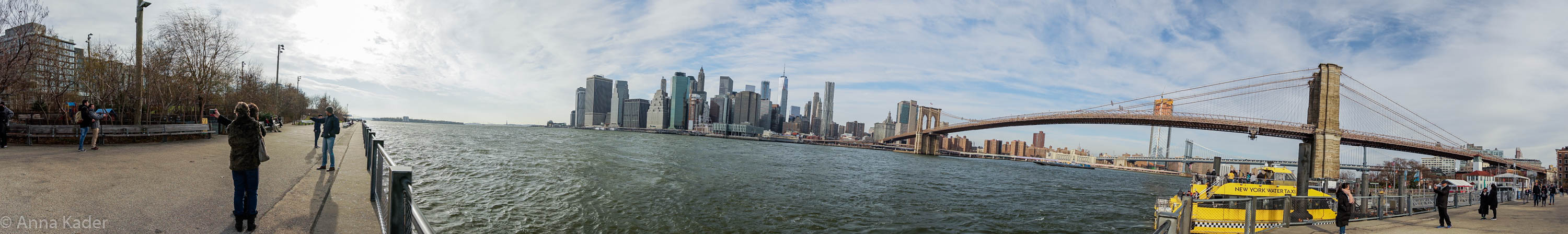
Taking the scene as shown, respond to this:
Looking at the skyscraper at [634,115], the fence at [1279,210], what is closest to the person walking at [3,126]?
the fence at [1279,210]

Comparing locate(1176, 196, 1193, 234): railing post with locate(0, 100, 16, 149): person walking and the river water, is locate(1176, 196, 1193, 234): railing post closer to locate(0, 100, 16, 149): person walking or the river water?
the river water

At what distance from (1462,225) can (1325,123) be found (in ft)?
76.3

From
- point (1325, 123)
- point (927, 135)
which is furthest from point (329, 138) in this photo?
point (927, 135)

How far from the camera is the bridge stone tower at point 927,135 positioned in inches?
2906

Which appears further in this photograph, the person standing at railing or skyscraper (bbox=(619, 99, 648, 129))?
skyscraper (bbox=(619, 99, 648, 129))

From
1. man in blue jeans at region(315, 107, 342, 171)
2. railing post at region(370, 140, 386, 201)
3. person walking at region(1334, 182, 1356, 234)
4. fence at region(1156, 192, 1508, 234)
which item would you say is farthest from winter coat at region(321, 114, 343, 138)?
person walking at region(1334, 182, 1356, 234)

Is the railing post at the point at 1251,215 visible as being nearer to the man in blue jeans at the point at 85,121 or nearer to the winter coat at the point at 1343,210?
the winter coat at the point at 1343,210

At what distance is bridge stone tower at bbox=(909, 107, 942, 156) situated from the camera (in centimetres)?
7381

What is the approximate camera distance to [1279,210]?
9.32 metres

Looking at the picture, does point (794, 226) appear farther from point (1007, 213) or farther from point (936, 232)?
point (1007, 213)

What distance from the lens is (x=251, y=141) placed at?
445cm

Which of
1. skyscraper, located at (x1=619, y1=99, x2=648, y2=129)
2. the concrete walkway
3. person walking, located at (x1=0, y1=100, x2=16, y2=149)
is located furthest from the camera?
skyscraper, located at (x1=619, y1=99, x2=648, y2=129)

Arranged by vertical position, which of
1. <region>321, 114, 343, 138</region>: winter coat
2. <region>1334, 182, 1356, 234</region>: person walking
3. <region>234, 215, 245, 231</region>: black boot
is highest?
<region>321, 114, 343, 138</region>: winter coat

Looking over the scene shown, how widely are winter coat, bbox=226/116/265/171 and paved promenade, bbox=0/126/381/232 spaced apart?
0.45 meters
